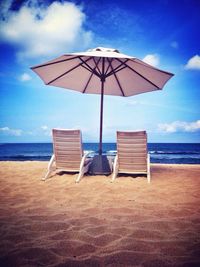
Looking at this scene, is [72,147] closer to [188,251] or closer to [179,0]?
[188,251]

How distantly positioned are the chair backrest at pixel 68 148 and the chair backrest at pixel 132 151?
89cm

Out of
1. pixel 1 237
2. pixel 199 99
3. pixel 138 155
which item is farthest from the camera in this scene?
pixel 199 99

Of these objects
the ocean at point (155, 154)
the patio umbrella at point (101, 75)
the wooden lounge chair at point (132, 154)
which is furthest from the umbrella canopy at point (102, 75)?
the ocean at point (155, 154)

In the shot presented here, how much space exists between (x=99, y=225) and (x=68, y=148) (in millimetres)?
2662

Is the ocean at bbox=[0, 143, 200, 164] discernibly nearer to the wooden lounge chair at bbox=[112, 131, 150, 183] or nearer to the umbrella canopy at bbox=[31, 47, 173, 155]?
A: the wooden lounge chair at bbox=[112, 131, 150, 183]

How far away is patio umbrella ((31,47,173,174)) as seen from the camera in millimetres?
5336

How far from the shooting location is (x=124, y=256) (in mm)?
1906

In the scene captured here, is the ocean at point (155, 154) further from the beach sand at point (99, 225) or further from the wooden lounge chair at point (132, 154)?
the beach sand at point (99, 225)

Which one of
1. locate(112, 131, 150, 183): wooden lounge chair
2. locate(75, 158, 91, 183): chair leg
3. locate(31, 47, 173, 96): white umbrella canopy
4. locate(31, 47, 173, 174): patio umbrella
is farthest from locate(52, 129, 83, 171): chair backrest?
locate(31, 47, 173, 96): white umbrella canopy

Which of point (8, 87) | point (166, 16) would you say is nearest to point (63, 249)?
point (166, 16)

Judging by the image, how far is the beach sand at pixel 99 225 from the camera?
6.20 feet

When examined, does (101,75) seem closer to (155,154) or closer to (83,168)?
(83,168)

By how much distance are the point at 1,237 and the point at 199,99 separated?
7414 centimetres

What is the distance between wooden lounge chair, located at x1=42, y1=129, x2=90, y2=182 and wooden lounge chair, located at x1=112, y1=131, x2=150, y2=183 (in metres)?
0.78
